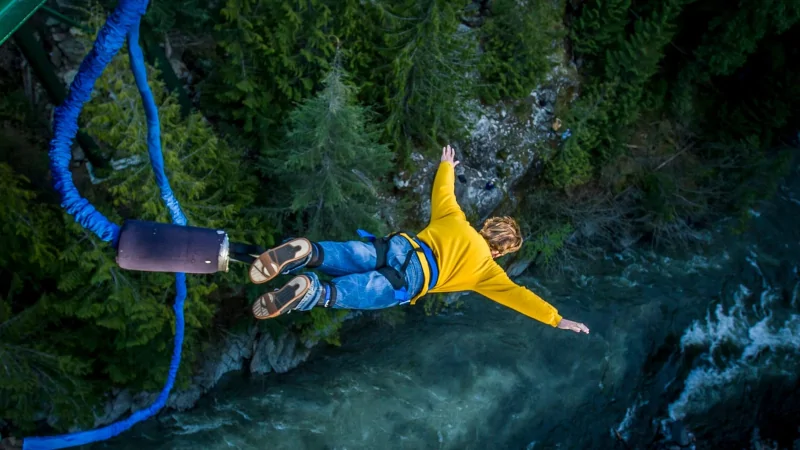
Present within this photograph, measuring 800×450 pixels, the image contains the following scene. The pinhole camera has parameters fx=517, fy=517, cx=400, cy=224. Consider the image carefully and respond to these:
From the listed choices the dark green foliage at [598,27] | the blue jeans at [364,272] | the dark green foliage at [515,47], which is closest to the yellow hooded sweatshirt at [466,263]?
the blue jeans at [364,272]

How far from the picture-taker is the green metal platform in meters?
2.47

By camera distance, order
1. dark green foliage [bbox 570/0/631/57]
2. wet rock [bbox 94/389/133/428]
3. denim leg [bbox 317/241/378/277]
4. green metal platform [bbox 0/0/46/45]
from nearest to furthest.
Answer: green metal platform [bbox 0/0/46/45] → denim leg [bbox 317/241/378/277] → wet rock [bbox 94/389/133/428] → dark green foliage [bbox 570/0/631/57]

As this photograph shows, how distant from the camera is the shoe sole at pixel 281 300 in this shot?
3.89 meters

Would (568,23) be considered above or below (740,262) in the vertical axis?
above

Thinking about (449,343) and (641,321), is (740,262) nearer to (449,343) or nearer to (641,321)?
(641,321)

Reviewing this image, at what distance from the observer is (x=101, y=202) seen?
625 cm

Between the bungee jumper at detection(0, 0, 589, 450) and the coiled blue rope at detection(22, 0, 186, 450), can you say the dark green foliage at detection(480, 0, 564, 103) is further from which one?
the coiled blue rope at detection(22, 0, 186, 450)

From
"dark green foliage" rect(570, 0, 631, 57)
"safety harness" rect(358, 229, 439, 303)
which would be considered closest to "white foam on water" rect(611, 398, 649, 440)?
"dark green foliage" rect(570, 0, 631, 57)

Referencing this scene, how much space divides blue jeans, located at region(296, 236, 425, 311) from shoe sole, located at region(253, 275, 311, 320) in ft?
1.60

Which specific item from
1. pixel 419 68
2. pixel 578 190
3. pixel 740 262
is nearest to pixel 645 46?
pixel 578 190

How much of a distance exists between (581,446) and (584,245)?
4.33 metres

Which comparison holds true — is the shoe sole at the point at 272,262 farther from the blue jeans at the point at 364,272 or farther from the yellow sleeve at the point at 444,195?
the yellow sleeve at the point at 444,195

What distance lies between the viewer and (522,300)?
14.9ft

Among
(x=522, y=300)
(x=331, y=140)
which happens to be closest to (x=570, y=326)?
(x=522, y=300)
